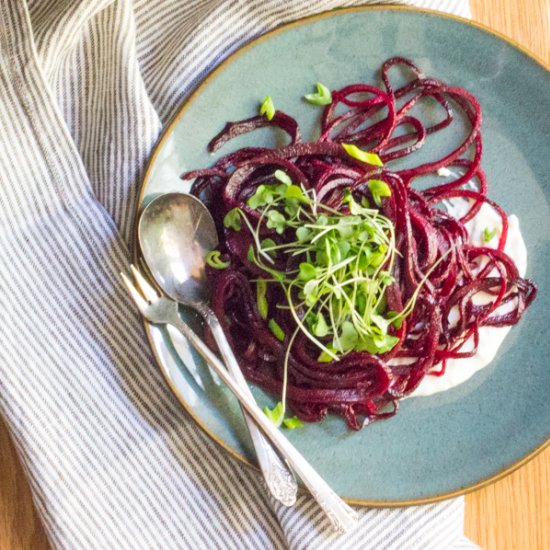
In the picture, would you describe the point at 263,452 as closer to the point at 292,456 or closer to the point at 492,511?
the point at 292,456

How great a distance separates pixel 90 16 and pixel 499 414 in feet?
4.96

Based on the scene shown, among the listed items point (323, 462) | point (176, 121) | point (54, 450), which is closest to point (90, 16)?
point (176, 121)

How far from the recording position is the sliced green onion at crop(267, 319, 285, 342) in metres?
1.84

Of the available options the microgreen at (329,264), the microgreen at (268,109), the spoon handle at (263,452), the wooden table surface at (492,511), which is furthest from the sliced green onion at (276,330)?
the wooden table surface at (492,511)

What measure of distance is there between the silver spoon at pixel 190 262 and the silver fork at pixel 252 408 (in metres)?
0.03

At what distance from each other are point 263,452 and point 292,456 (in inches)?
2.9

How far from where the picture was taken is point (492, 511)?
2043mm

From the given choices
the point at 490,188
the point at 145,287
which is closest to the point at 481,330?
the point at 490,188

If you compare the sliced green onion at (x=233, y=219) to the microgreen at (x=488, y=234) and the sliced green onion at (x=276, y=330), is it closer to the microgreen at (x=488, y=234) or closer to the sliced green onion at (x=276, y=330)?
the sliced green onion at (x=276, y=330)

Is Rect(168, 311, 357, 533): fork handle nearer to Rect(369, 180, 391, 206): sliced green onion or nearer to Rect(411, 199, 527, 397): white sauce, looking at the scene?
Rect(411, 199, 527, 397): white sauce

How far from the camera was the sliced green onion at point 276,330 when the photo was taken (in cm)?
184

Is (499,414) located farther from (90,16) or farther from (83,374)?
(90,16)

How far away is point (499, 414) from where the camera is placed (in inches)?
74.9

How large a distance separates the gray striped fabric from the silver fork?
0.13m
